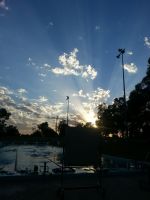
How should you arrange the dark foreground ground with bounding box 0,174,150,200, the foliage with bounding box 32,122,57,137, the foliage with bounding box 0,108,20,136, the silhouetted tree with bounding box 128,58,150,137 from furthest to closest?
1. the foliage with bounding box 32,122,57,137
2. the foliage with bounding box 0,108,20,136
3. the silhouetted tree with bounding box 128,58,150,137
4. the dark foreground ground with bounding box 0,174,150,200

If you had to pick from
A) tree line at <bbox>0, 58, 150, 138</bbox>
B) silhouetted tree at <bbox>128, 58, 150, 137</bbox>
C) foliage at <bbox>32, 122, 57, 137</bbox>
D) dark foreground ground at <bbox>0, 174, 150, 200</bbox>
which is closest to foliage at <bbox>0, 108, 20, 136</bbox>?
tree line at <bbox>0, 58, 150, 138</bbox>

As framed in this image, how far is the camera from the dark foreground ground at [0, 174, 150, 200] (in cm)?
900

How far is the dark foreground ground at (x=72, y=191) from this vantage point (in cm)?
900

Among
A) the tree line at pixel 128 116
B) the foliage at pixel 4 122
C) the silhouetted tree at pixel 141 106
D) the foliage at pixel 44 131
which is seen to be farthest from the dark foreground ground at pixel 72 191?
the foliage at pixel 44 131

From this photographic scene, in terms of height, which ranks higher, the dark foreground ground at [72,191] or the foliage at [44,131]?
the foliage at [44,131]

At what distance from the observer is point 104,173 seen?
13.6 meters

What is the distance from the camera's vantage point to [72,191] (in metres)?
10.0

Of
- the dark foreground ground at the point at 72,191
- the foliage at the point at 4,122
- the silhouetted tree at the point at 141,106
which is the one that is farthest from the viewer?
the foliage at the point at 4,122

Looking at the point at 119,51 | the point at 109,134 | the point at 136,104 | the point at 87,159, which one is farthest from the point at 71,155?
the point at 109,134

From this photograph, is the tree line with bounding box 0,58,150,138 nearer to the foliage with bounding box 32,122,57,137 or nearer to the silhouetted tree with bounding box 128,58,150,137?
the silhouetted tree with bounding box 128,58,150,137

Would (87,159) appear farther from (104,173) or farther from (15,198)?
(104,173)

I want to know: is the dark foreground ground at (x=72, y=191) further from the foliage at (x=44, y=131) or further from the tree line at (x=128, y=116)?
the foliage at (x=44, y=131)

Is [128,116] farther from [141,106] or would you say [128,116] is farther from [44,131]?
[44,131]

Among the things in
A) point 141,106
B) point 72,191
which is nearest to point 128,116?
point 141,106
